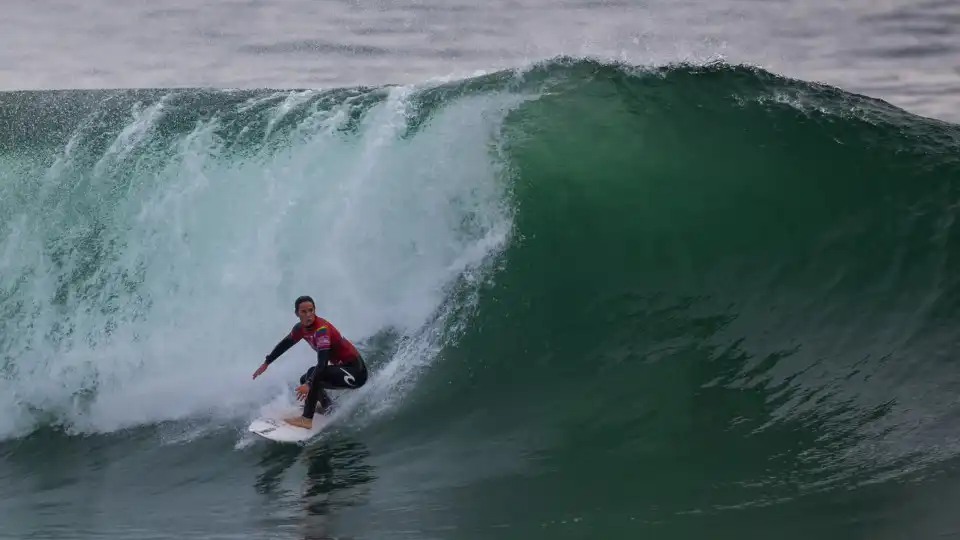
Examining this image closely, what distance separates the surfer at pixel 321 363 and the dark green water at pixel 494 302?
1.12ft

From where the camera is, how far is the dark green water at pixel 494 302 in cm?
666

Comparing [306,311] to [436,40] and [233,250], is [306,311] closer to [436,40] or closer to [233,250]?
[233,250]

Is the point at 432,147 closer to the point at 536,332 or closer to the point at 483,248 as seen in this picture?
the point at 483,248

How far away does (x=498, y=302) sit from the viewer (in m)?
9.18

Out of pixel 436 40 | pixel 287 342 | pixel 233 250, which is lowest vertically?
pixel 287 342

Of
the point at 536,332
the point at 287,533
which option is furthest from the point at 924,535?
the point at 536,332

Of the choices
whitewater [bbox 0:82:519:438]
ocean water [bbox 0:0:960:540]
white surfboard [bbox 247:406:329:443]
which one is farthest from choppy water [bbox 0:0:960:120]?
white surfboard [bbox 247:406:329:443]

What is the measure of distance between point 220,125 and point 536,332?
15.2 ft

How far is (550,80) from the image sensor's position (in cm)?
1067

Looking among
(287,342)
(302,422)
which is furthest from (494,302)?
(302,422)

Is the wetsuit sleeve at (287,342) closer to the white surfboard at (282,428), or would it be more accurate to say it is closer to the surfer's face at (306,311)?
the surfer's face at (306,311)

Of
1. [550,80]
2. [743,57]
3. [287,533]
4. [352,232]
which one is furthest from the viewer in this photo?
[743,57]

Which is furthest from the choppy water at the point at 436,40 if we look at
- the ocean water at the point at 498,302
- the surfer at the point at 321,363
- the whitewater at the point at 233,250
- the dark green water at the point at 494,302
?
the surfer at the point at 321,363

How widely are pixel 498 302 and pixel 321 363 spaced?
1.91m
